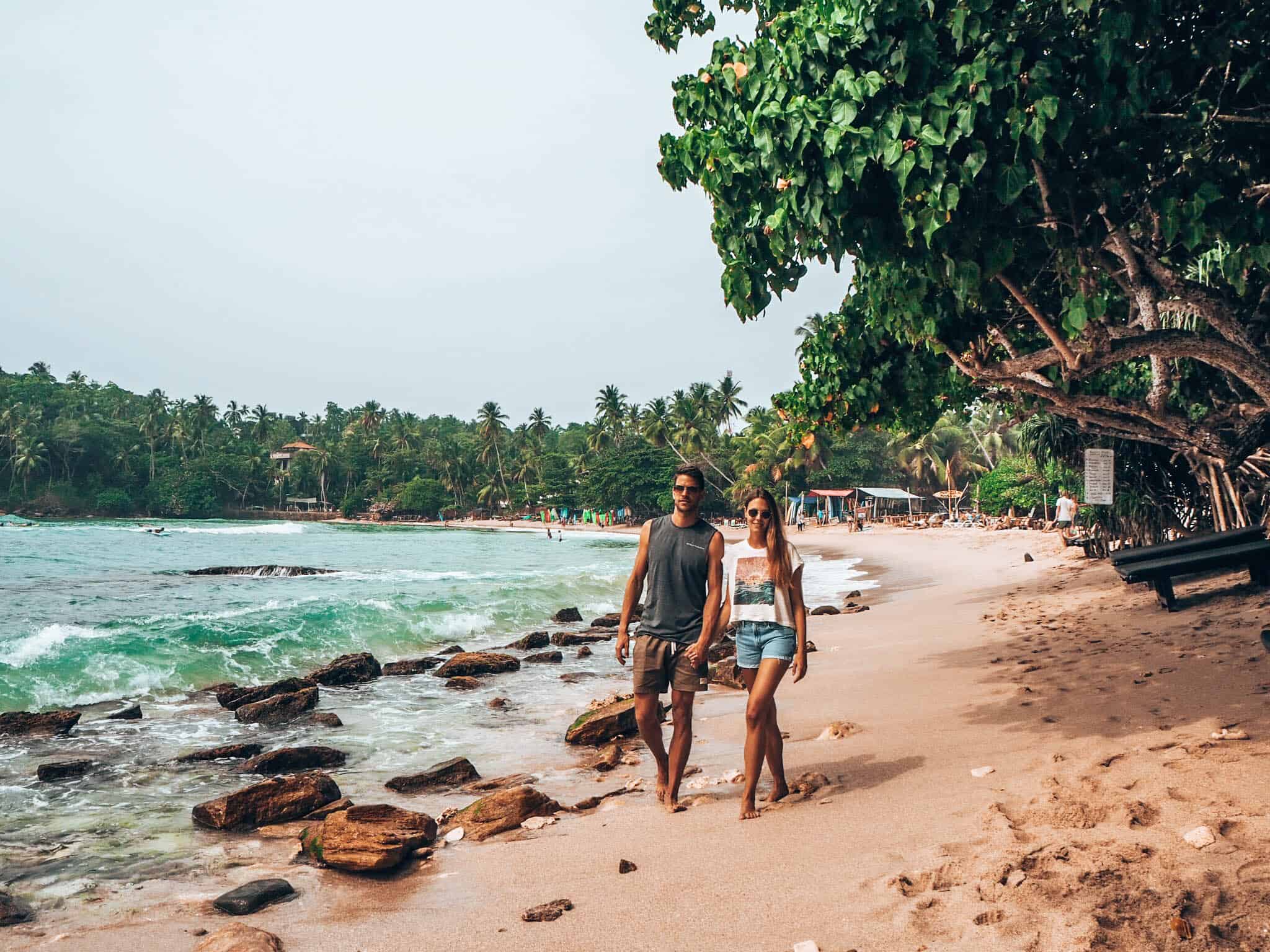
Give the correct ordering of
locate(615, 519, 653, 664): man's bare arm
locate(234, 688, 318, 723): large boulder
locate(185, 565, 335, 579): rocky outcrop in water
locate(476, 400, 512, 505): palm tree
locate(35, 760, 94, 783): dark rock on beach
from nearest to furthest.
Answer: locate(615, 519, 653, 664): man's bare arm < locate(35, 760, 94, 783): dark rock on beach < locate(234, 688, 318, 723): large boulder < locate(185, 565, 335, 579): rocky outcrop in water < locate(476, 400, 512, 505): palm tree

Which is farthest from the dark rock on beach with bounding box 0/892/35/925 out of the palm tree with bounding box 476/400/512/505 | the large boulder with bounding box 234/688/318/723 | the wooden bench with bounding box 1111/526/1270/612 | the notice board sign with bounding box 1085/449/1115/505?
the palm tree with bounding box 476/400/512/505

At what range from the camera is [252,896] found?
13.2ft

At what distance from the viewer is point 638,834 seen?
177 inches

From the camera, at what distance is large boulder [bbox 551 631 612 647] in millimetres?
14422

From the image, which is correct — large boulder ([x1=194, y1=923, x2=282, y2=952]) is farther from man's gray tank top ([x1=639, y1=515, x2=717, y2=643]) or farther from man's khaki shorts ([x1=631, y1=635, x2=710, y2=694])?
man's gray tank top ([x1=639, y1=515, x2=717, y2=643])

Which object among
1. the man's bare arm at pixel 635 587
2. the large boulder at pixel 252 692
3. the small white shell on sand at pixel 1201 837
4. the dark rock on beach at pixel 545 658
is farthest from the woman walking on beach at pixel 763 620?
the dark rock on beach at pixel 545 658

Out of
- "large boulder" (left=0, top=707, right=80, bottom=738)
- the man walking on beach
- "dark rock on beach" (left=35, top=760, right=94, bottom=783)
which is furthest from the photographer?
"large boulder" (left=0, top=707, right=80, bottom=738)

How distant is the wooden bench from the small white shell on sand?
582 cm

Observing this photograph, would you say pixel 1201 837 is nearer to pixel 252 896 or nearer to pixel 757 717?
pixel 757 717

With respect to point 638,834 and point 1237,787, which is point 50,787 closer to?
point 638,834

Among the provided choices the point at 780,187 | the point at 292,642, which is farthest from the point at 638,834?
the point at 292,642

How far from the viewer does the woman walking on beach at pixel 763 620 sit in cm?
455

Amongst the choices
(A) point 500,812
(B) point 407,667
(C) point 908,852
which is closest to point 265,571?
(B) point 407,667

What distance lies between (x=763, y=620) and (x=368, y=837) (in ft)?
8.03
